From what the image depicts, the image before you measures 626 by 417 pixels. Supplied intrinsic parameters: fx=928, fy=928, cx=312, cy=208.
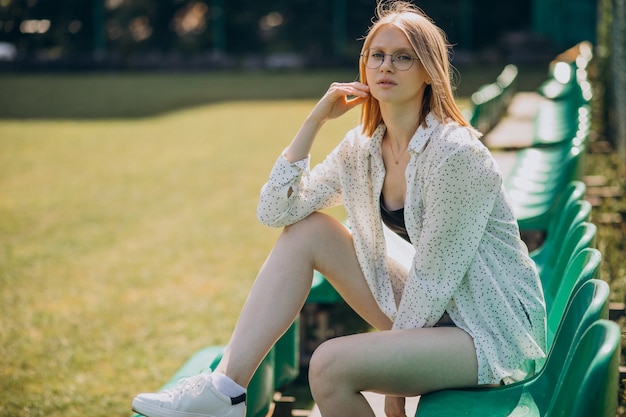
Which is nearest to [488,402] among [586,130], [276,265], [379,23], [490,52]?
[276,265]

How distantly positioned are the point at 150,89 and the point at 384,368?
19480 mm

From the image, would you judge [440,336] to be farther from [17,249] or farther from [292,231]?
[17,249]

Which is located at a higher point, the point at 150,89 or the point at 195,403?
the point at 195,403

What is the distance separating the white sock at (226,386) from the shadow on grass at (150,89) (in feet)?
47.1

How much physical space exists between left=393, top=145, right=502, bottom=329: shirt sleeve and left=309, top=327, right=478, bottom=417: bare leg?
0.49ft

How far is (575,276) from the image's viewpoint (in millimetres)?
2783

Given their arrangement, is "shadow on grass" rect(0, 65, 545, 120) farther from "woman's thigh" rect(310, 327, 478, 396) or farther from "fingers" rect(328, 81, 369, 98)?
"woman's thigh" rect(310, 327, 478, 396)

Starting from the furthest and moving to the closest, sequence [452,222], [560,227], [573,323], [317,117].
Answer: [560,227] < [317,117] < [452,222] < [573,323]

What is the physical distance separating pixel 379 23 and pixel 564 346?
1219 millimetres

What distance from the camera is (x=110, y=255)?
737 centimetres

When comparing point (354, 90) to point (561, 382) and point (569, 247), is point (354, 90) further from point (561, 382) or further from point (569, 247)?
point (561, 382)

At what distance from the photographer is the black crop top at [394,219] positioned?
10.3 feet

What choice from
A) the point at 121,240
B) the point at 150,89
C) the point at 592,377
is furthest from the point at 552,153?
the point at 150,89

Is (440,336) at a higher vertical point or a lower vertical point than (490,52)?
higher
